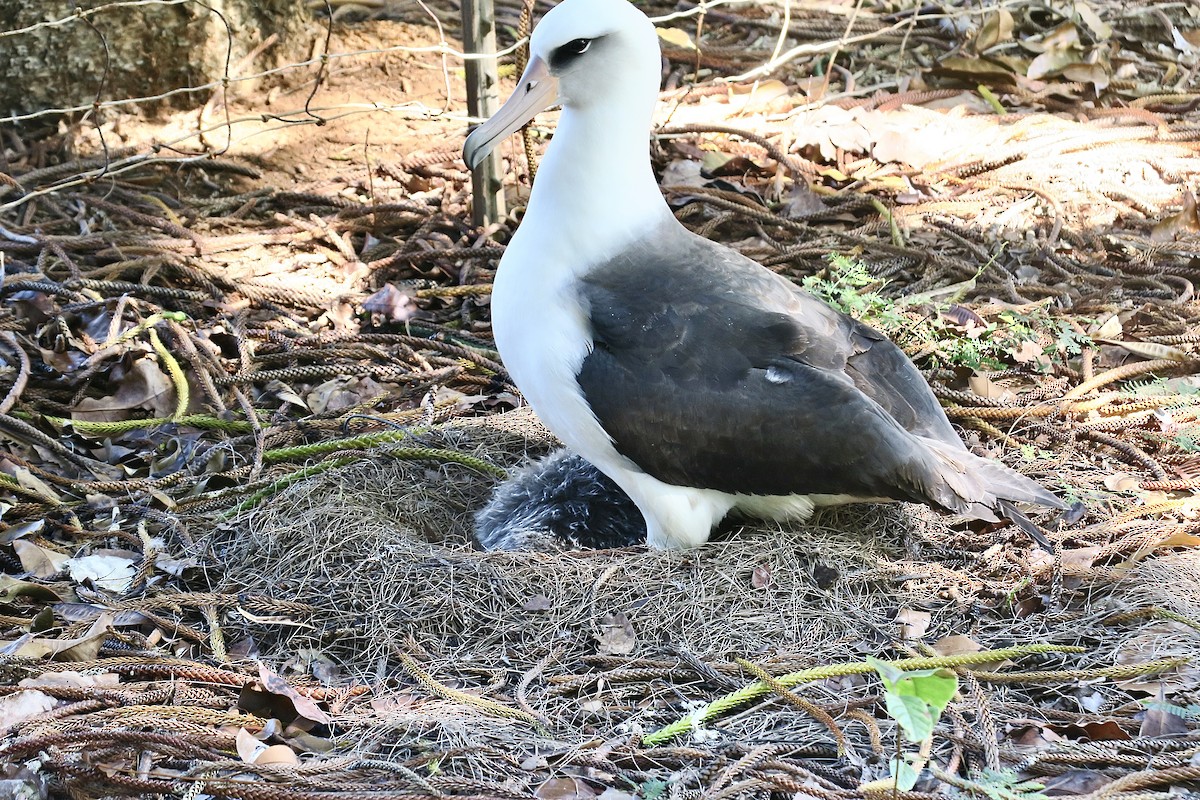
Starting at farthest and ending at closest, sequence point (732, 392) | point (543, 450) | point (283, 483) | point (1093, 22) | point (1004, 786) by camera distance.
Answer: point (1093, 22), point (543, 450), point (283, 483), point (732, 392), point (1004, 786)

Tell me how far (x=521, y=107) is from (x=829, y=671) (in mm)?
Answer: 2045

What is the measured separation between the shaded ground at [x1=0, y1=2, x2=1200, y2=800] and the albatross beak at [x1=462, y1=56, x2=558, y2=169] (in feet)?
3.79

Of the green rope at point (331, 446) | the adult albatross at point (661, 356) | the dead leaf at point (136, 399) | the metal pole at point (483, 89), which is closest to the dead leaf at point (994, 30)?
the metal pole at point (483, 89)

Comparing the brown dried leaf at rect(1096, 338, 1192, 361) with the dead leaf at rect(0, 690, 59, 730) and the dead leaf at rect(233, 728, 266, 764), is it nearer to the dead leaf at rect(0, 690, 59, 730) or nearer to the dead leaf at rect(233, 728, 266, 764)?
the dead leaf at rect(233, 728, 266, 764)

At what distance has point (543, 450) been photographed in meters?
4.98

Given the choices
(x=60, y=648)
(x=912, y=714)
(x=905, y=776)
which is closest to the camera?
(x=912, y=714)

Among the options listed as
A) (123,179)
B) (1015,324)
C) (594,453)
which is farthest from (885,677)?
(123,179)

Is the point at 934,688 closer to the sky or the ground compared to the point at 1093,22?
closer to the sky

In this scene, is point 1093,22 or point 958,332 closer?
point 958,332

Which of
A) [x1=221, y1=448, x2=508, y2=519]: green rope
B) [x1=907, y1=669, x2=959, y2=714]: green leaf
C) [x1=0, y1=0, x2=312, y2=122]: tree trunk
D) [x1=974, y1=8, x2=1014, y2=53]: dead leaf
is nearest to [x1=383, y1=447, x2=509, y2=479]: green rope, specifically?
[x1=221, y1=448, x2=508, y2=519]: green rope

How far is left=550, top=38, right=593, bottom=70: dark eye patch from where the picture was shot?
3928mm

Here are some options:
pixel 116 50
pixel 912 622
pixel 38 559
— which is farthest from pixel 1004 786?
pixel 116 50

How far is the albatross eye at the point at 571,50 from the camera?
3.93m

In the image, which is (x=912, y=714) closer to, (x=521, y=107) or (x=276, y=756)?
(x=276, y=756)
